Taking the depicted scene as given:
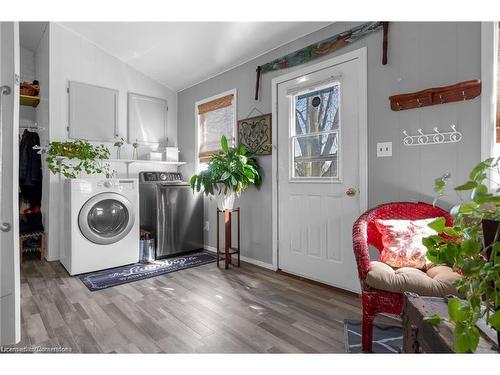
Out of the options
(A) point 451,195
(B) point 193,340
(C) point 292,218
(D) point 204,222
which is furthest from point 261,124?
(B) point 193,340

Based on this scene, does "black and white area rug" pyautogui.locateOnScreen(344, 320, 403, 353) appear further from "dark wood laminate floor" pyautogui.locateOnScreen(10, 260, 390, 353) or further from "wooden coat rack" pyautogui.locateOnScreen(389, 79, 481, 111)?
"wooden coat rack" pyautogui.locateOnScreen(389, 79, 481, 111)

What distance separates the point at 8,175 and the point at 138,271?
2313 millimetres

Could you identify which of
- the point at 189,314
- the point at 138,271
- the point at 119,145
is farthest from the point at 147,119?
the point at 189,314

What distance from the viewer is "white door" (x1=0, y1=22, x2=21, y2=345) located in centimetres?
91

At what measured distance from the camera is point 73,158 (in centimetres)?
330

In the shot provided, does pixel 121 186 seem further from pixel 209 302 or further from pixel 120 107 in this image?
pixel 209 302

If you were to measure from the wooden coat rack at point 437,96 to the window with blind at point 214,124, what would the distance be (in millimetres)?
1948

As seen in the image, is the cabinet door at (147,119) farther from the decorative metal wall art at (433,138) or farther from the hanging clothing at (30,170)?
the decorative metal wall art at (433,138)

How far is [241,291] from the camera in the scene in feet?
8.12

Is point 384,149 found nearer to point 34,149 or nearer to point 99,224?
point 99,224

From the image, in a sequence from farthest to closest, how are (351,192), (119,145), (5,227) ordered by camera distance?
(119,145) → (351,192) → (5,227)

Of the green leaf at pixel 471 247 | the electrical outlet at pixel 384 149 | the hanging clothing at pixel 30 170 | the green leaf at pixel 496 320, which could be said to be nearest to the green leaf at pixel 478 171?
the green leaf at pixel 471 247

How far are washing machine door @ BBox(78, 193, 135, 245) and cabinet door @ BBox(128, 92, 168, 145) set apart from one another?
1.20 meters

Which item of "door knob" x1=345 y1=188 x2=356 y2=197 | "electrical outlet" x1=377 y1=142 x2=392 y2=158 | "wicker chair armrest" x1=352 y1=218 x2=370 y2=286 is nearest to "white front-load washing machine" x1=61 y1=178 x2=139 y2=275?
"door knob" x1=345 y1=188 x2=356 y2=197
